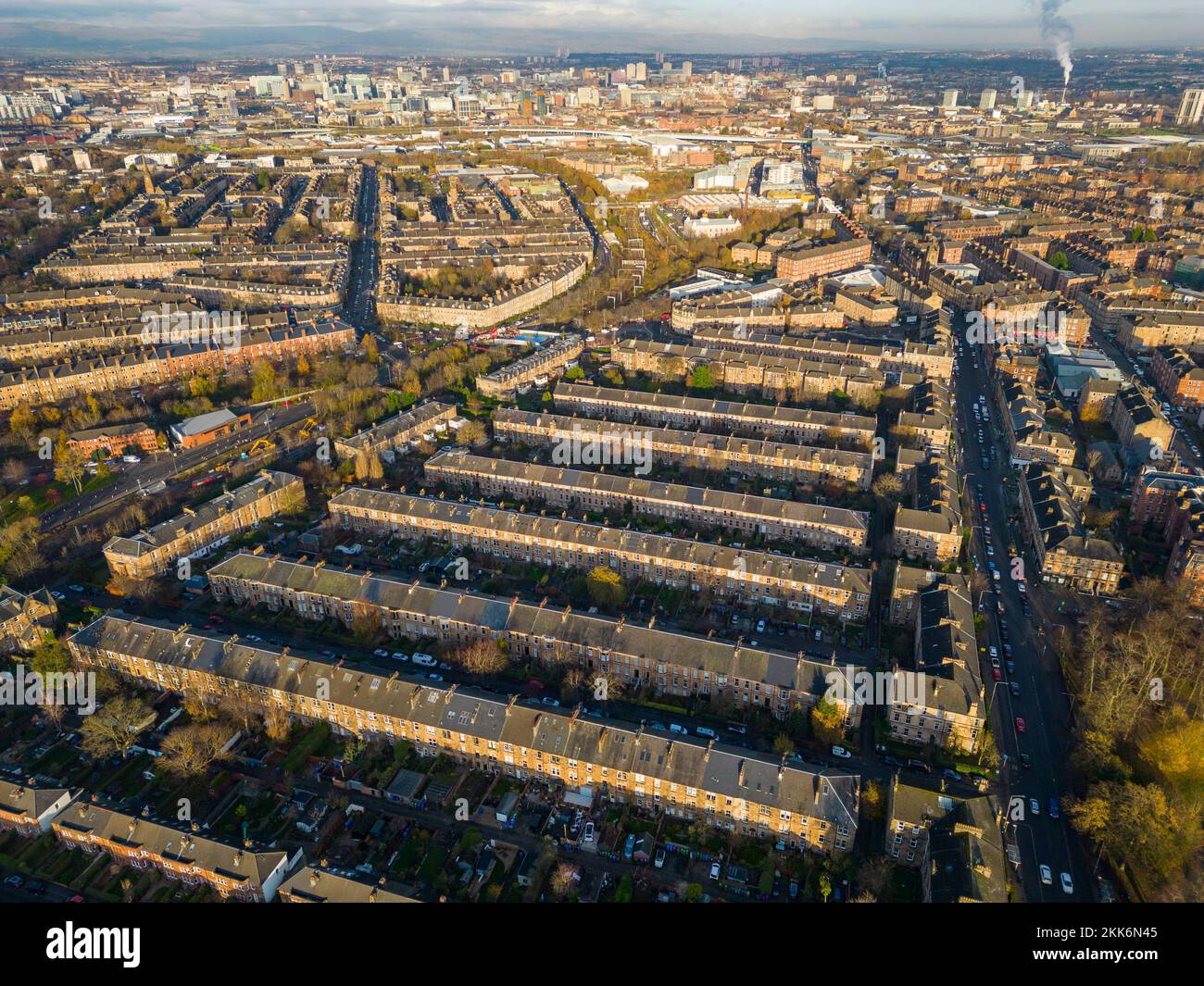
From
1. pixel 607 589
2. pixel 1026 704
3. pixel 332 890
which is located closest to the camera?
pixel 332 890

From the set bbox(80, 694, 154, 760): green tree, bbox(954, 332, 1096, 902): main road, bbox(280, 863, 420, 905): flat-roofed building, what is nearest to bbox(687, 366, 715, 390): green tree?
bbox(954, 332, 1096, 902): main road

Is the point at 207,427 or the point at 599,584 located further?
the point at 207,427

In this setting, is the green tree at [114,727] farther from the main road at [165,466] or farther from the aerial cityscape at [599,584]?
the main road at [165,466]

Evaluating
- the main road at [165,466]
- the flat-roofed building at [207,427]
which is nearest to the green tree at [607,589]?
the main road at [165,466]

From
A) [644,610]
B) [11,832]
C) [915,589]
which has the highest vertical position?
[915,589]

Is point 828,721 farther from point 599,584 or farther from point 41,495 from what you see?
point 41,495

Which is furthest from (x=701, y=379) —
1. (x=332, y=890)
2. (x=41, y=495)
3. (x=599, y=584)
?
(x=41, y=495)

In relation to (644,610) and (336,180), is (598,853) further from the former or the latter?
(336,180)

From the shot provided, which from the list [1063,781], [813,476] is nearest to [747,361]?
[813,476]
